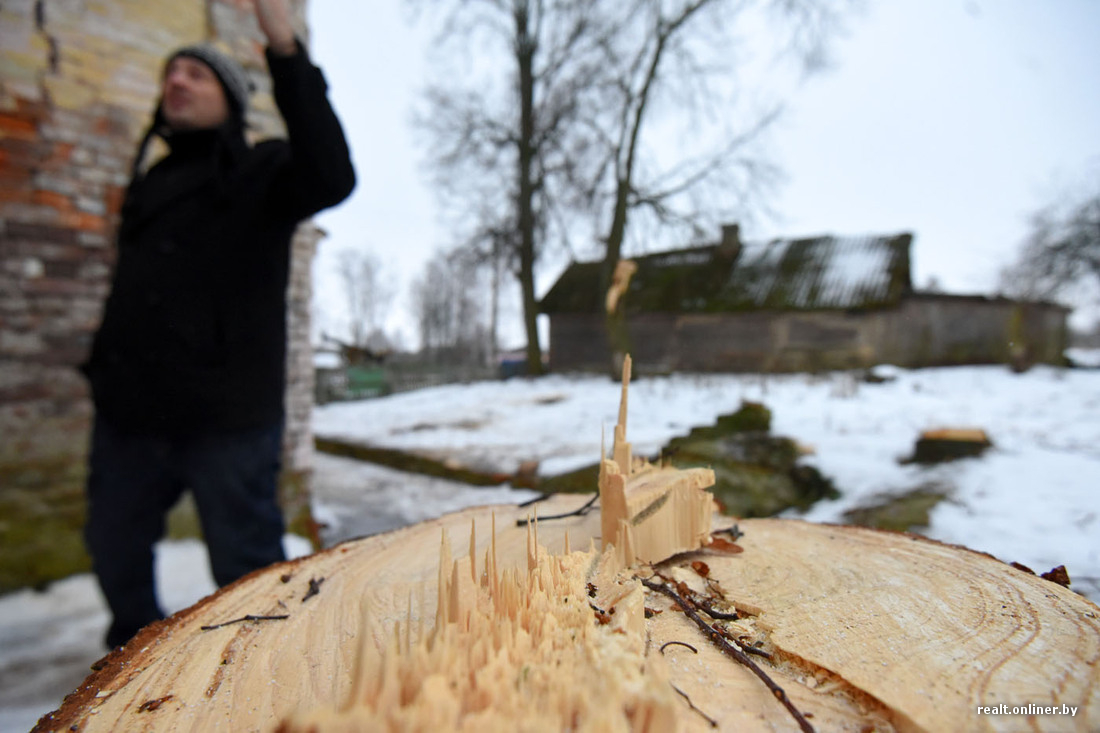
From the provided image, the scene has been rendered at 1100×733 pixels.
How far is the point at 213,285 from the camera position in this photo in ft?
5.36

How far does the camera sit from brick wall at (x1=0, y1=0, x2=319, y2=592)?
267cm

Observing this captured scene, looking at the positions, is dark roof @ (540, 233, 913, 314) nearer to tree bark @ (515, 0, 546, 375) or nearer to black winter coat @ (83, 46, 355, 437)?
tree bark @ (515, 0, 546, 375)

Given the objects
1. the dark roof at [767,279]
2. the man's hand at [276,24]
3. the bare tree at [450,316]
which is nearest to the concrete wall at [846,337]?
the dark roof at [767,279]

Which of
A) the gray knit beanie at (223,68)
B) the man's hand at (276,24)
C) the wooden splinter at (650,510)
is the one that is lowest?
the wooden splinter at (650,510)

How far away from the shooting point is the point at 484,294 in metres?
32.2

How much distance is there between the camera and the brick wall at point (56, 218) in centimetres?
267

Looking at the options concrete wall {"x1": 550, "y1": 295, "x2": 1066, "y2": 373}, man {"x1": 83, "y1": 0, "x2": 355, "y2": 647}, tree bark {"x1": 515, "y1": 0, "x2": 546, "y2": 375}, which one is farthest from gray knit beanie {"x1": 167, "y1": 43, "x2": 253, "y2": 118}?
concrete wall {"x1": 550, "y1": 295, "x2": 1066, "y2": 373}

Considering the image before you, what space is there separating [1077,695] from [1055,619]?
0.22 metres

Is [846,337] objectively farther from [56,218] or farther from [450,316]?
[450,316]

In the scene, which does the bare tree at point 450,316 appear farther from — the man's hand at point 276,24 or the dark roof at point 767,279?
the man's hand at point 276,24

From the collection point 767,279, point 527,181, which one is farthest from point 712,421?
point 767,279

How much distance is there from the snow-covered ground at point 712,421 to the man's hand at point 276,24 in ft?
4.38

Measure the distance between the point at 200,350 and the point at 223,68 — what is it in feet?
3.20

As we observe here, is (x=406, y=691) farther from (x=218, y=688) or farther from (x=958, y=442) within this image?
(x=958, y=442)
